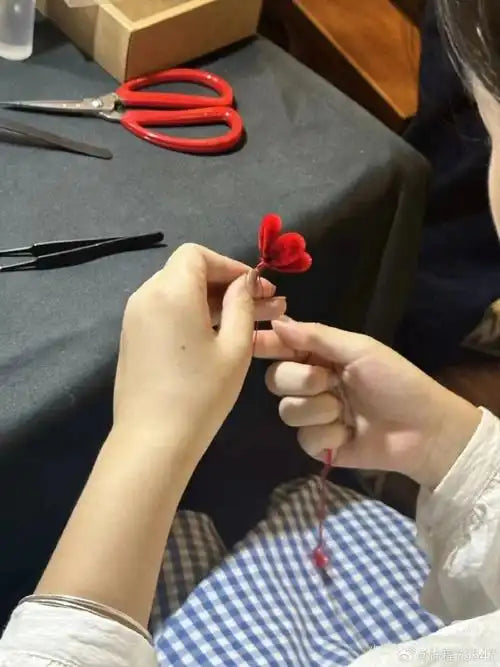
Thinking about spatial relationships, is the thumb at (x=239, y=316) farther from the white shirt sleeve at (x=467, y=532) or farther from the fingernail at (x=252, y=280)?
the white shirt sleeve at (x=467, y=532)

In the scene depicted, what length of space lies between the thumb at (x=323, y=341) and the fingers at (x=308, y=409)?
4 centimetres

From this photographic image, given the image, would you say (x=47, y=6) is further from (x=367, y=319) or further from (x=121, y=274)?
(x=367, y=319)

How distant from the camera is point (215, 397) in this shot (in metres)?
0.60

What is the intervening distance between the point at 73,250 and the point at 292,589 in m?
0.35

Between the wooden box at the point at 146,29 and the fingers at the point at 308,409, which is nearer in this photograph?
the fingers at the point at 308,409

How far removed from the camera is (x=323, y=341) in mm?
728

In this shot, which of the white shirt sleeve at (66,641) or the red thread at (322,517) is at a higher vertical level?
the white shirt sleeve at (66,641)

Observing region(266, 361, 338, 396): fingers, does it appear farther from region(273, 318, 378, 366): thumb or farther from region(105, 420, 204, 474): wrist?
region(105, 420, 204, 474): wrist

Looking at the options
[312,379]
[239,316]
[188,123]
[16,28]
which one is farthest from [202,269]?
[16,28]

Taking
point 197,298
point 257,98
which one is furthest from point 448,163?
point 197,298

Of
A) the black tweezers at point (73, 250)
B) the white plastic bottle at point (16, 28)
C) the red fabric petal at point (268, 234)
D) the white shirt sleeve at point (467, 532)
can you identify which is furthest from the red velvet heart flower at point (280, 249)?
the white plastic bottle at point (16, 28)

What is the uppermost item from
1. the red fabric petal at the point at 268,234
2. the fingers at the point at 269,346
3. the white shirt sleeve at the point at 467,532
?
the red fabric petal at the point at 268,234

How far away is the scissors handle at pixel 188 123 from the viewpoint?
81 centimetres

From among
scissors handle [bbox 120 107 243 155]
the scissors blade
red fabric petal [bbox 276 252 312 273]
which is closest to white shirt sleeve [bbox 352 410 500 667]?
red fabric petal [bbox 276 252 312 273]
